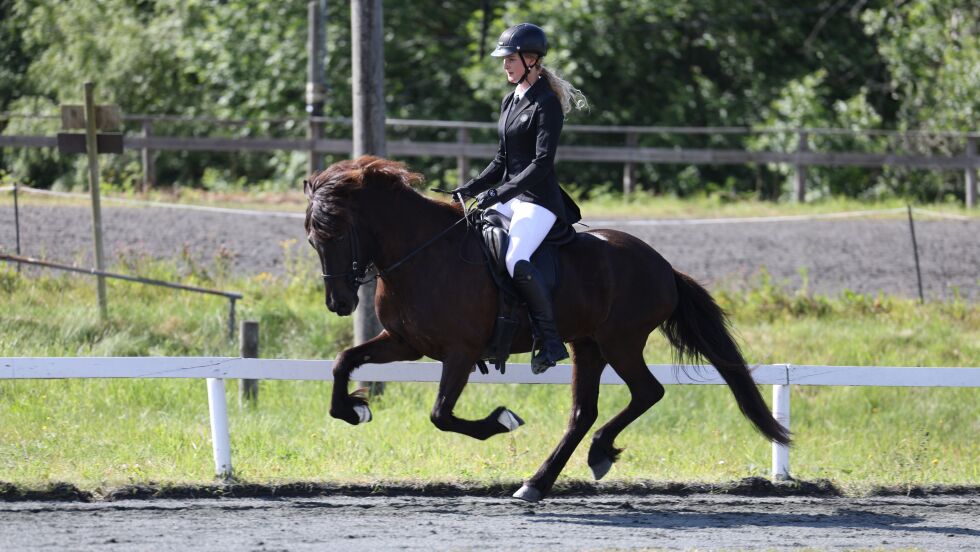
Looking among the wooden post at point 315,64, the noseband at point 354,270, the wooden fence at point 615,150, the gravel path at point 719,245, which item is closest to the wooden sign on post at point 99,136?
the gravel path at point 719,245

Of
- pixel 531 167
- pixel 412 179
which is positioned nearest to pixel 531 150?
pixel 531 167

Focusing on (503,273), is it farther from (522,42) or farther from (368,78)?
(368,78)

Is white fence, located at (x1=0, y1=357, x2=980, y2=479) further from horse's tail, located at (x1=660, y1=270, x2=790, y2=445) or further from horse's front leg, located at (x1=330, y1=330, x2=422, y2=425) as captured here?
horse's front leg, located at (x1=330, y1=330, x2=422, y2=425)

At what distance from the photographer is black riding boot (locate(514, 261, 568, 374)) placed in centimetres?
751

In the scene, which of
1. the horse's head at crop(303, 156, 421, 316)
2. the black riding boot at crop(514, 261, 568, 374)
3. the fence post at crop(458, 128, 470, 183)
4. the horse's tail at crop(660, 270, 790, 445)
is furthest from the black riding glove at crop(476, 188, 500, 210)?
the fence post at crop(458, 128, 470, 183)

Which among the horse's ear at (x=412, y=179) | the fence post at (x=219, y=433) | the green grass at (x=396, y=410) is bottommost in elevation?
the green grass at (x=396, y=410)

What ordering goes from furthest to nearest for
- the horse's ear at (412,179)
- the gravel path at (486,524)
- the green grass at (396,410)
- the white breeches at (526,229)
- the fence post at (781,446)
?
the green grass at (396,410)
the fence post at (781,446)
the horse's ear at (412,179)
the white breeches at (526,229)
the gravel path at (486,524)

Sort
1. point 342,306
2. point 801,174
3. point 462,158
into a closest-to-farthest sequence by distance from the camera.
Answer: point 342,306 → point 462,158 → point 801,174

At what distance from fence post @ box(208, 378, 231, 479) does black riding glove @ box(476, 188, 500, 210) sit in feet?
7.19

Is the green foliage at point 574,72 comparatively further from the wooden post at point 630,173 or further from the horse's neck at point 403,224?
the horse's neck at point 403,224

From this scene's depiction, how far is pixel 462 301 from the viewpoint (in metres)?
7.53

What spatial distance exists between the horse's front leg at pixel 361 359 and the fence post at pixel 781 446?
279cm

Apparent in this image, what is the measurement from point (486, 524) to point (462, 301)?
1.34 m

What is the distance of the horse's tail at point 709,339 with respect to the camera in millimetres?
8414
